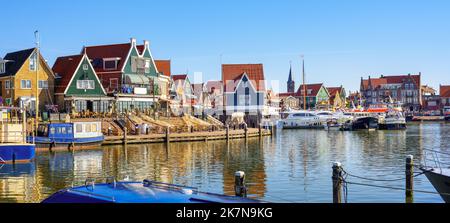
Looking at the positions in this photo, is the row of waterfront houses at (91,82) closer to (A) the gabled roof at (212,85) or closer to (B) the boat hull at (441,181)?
(A) the gabled roof at (212,85)

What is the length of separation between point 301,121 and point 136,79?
45.4 meters

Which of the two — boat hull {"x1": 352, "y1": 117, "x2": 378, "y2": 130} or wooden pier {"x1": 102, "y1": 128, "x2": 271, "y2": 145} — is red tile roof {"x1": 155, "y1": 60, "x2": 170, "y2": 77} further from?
boat hull {"x1": 352, "y1": 117, "x2": 378, "y2": 130}

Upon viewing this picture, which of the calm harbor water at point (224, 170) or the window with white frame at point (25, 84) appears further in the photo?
the window with white frame at point (25, 84)

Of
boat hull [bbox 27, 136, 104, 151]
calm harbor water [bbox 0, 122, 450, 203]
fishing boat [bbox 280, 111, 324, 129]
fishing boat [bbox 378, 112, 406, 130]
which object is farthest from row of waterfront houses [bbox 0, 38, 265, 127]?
fishing boat [bbox 378, 112, 406, 130]

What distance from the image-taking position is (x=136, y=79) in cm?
7838

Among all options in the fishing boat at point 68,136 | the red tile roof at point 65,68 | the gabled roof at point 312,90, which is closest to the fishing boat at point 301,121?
the gabled roof at point 312,90

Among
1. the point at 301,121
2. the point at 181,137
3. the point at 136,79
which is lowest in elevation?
the point at 181,137

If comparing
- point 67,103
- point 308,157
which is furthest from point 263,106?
point 308,157

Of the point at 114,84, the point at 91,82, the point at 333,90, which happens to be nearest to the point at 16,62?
the point at 91,82

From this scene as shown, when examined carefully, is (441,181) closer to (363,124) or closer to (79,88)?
(79,88)

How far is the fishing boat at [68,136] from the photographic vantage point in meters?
50.8

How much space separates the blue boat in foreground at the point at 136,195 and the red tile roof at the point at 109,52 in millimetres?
64220
